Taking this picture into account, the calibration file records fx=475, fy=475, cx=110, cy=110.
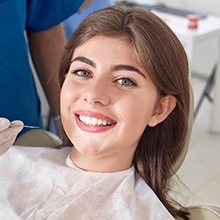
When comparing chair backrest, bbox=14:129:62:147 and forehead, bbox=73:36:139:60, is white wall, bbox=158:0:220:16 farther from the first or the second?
forehead, bbox=73:36:139:60

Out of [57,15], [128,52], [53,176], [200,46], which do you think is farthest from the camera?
[200,46]

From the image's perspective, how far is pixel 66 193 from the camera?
1133 millimetres

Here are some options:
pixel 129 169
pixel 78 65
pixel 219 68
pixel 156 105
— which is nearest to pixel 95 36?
pixel 78 65

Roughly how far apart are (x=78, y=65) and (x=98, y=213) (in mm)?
346

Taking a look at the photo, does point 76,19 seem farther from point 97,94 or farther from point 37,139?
point 97,94

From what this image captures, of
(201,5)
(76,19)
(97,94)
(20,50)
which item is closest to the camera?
(97,94)

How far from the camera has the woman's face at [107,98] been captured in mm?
1046

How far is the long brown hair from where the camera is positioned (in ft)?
3.50

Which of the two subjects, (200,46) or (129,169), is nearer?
(129,169)

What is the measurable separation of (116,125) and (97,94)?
3.3 inches

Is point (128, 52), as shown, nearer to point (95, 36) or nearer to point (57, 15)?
point (95, 36)

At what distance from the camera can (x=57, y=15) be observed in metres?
1.42

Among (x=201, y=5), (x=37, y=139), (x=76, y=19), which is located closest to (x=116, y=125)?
(x=37, y=139)

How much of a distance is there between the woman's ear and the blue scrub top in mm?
386
